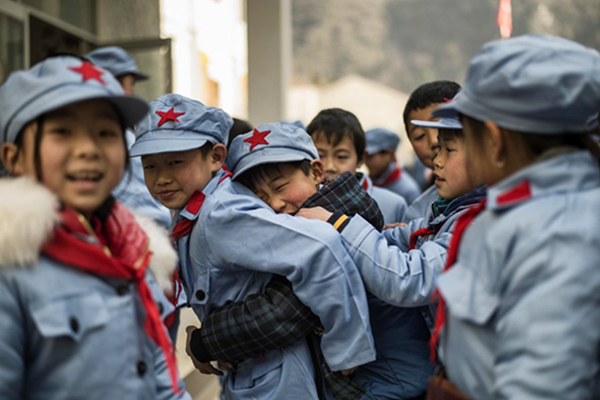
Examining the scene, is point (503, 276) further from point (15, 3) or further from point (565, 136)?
point (15, 3)

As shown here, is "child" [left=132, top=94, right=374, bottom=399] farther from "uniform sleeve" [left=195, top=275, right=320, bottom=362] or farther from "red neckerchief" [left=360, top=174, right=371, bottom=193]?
"red neckerchief" [left=360, top=174, right=371, bottom=193]

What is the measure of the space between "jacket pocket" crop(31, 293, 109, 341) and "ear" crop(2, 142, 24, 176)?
0.32 meters

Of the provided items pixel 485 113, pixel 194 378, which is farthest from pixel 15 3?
pixel 485 113

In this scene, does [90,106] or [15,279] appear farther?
[90,106]

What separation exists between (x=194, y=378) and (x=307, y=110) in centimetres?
2132

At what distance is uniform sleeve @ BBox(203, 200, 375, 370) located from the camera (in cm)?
182

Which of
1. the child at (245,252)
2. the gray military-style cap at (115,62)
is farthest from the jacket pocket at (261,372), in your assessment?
the gray military-style cap at (115,62)

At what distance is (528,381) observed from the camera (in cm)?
113

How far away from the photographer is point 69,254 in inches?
50.7

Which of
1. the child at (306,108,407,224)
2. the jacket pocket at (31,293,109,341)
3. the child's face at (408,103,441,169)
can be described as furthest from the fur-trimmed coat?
the child at (306,108,407,224)

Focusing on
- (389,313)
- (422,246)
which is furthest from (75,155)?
(389,313)

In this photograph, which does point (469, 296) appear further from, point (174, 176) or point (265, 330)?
point (174, 176)

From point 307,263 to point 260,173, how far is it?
48 cm

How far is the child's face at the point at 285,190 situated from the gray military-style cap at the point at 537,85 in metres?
0.92
